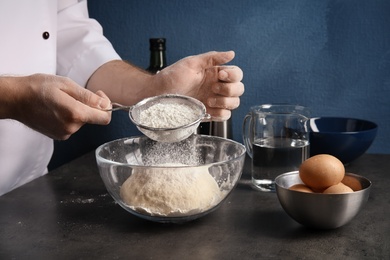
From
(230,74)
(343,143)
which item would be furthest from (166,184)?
(343,143)

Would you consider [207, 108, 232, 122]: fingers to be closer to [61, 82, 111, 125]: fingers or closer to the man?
the man

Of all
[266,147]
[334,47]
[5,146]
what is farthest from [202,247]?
[334,47]

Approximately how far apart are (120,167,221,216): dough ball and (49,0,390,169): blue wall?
2.84ft

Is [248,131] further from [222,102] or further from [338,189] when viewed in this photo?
[338,189]

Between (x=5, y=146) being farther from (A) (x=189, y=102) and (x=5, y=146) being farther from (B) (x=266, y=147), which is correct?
(B) (x=266, y=147)

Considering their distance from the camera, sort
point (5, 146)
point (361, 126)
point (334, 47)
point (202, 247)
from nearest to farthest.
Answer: point (202, 247), point (5, 146), point (361, 126), point (334, 47)

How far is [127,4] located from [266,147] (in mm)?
875

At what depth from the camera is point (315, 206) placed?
37.4 inches

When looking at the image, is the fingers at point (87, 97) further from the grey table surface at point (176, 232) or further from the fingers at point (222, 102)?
the fingers at point (222, 102)

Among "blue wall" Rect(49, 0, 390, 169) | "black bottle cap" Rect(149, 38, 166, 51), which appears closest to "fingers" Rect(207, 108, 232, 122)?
"black bottle cap" Rect(149, 38, 166, 51)

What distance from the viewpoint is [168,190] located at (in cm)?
99

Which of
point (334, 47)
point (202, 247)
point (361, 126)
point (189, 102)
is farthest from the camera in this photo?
point (334, 47)

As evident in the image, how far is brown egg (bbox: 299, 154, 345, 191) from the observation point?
3.24ft

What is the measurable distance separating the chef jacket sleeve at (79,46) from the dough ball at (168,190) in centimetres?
72
